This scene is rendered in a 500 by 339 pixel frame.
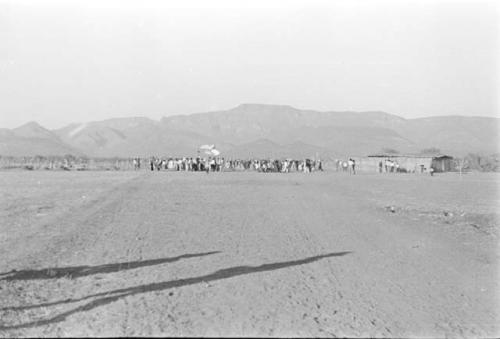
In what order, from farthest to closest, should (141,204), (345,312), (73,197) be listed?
(73,197)
(141,204)
(345,312)

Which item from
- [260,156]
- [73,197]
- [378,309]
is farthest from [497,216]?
[260,156]

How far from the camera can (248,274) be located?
10.4m

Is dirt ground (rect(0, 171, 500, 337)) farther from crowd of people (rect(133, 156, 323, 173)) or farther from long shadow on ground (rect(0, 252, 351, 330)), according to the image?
crowd of people (rect(133, 156, 323, 173))

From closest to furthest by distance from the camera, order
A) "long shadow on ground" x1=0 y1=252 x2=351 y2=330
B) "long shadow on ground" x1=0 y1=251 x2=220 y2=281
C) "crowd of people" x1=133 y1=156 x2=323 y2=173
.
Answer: "long shadow on ground" x1=0 y1=252 x2=351 y2=330 → "long shadow on ground" x1=0 y1=251 x2=220 y2=281 → "crowd of people" x1=133 y1=156 x2=323 y2=173

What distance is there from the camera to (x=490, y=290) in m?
9.84

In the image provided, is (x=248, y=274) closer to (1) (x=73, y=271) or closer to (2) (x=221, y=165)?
(1) (x=73, y=271)

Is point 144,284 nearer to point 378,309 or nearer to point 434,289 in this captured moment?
point 378,309

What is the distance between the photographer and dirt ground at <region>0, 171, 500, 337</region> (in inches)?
295

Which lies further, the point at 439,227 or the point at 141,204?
the point at 141,204

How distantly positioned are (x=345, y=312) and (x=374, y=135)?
179m

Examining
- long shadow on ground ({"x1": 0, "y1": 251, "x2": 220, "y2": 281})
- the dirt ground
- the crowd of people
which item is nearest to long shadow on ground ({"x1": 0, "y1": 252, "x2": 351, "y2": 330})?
the dirt ground

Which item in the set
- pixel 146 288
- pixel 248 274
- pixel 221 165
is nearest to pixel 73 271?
pixel 146 288

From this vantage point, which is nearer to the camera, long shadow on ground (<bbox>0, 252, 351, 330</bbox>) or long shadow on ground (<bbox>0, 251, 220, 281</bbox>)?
long shadow on ground (<bbox>0, 252, 351, 330</bbox>)

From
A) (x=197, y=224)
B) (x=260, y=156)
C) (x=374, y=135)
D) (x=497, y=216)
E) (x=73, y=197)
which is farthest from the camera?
(x=374, y=135)
